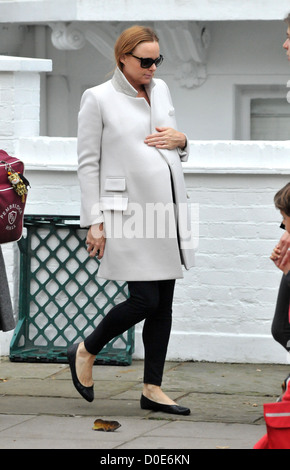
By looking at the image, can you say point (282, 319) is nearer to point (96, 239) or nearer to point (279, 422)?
point (96, 239)

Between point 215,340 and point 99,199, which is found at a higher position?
point 99,199

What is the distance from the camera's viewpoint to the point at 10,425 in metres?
6.02

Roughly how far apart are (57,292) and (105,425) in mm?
1952

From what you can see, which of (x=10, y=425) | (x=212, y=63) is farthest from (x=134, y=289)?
(x=212, y=63)

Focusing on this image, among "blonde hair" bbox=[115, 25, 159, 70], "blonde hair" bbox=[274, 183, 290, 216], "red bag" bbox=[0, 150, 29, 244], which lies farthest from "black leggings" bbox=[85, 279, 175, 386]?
"blonde hair" bbox=[274, 183, 290, 216]

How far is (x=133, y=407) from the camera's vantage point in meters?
Result: 6.43

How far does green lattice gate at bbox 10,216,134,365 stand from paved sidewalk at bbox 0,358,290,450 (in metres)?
0.18

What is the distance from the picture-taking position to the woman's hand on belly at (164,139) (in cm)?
618

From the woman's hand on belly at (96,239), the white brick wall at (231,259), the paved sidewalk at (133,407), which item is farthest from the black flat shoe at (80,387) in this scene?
the white brick wall at (231,259)

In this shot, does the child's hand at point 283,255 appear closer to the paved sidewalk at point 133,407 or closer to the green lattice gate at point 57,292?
the paved sidewalk at point 133,407

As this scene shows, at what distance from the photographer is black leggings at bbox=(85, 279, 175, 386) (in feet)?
20.2

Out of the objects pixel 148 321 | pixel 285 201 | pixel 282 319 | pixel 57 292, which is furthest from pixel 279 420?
pixel 57 292
